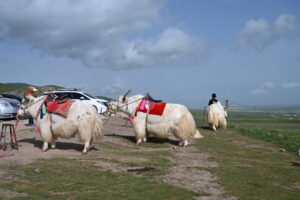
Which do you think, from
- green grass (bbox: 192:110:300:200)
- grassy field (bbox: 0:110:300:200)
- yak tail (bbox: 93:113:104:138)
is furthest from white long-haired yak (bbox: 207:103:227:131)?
yak tail (bbox: 93:113:104:138)

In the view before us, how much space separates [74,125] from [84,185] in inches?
137

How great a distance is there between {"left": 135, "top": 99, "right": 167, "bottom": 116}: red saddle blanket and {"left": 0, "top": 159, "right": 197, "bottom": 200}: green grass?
15.9 feet

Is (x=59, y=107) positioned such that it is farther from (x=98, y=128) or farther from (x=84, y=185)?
(x=84, y=185)

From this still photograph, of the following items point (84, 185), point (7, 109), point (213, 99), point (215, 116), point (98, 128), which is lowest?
point (84, 185)

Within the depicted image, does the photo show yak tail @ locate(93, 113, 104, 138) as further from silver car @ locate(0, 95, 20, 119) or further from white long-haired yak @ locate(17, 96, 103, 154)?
silver car @ locate(0, 95, 20, 119)

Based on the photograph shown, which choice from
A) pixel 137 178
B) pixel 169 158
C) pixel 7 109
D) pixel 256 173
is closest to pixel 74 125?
pixel 169 158

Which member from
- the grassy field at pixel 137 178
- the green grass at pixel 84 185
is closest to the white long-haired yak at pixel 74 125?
the grassy field at pixel 137 178

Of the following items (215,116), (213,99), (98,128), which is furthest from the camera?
(213,99)

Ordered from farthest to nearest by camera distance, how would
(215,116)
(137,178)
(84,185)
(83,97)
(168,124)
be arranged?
(83,97)
(215,116)
(168,124)
(137,178)
(84,185)

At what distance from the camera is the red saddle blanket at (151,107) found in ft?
38.1

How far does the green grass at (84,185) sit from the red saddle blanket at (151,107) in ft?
15.9

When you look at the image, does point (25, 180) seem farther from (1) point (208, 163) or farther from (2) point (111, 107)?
(2) point (111, 107)

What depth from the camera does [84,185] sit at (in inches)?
229

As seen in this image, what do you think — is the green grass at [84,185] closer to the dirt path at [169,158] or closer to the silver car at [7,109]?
the dirt path at [169,158]
